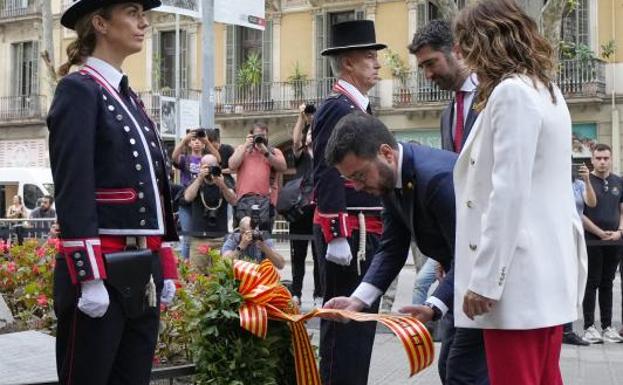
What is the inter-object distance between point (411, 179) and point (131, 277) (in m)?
1.25

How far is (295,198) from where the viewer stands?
10055mm

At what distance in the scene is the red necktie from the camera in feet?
17.1

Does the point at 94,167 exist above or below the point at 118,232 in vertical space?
above

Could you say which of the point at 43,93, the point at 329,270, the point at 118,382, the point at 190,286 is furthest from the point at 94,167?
the point at 43,93

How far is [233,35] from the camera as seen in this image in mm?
34875

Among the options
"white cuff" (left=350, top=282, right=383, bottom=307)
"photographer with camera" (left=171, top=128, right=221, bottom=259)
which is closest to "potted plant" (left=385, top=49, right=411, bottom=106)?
"photographer with camera" (left=171, top=128, right=221, bottom=259)

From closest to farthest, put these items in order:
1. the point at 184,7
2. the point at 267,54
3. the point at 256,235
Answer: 1. the point at 256,235
2. the point at 184,7
3. the point at 267,54

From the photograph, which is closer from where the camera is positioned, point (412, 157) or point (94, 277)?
point (94, 277)

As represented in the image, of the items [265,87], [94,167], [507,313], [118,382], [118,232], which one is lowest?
[118,382]

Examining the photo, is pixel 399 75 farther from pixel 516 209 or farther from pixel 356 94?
pixel 516 209

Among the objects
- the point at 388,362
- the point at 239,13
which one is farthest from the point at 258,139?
the point at 388,362

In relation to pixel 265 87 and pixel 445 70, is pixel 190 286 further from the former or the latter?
pixel 265 87

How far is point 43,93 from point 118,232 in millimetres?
37670

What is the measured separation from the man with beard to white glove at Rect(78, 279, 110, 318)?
1113 millimetres
